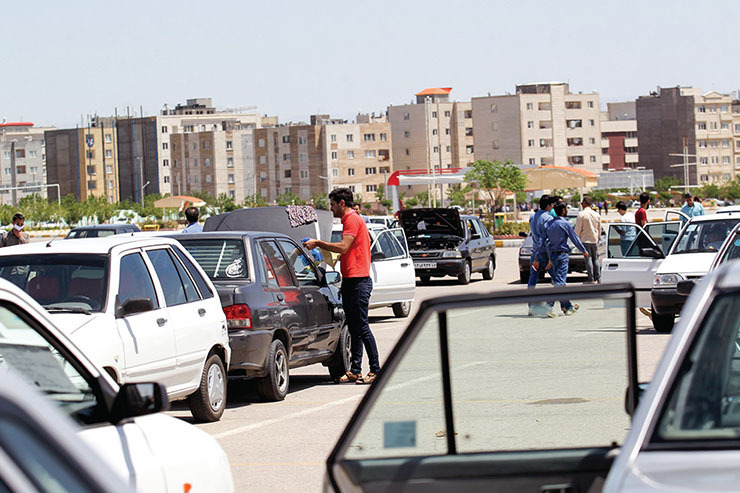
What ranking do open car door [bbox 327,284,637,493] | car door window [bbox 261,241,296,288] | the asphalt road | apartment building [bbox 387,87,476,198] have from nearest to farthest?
open car door [bbox 327,284,637,493] → the asphalt road → car door window [bbox 261,241,296,288] → apartment building [bbox 387,87,476,198]

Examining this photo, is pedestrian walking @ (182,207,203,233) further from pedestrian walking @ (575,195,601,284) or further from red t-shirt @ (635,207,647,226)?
red t-shirt @ (635,207,647,226)

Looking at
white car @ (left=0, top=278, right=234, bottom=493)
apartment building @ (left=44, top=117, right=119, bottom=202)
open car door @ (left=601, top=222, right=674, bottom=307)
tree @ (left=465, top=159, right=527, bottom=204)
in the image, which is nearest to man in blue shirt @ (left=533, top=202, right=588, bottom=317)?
open car door @ (left=601, top=222, right=674, bottom=307)

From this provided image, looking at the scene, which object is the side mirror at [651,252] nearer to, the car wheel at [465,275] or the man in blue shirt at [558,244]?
the man in blue shirt at [558,244]

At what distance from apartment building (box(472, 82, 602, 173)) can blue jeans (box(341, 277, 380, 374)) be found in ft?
497

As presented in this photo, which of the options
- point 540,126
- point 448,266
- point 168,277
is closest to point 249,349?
point 168,277

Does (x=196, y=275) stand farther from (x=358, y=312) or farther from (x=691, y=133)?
(x=691, y=133)

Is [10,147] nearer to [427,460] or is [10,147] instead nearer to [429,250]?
[429,250]

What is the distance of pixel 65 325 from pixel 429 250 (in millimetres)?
20088

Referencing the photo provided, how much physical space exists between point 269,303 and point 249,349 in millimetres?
565

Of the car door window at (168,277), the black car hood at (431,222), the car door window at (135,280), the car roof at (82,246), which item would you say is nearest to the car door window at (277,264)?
the car door window at (168,277)

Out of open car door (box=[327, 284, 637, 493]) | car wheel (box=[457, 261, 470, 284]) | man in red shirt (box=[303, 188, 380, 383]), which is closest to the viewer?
open car door (box=[327, 284, 637, 493])

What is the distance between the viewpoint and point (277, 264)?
38.4 feet

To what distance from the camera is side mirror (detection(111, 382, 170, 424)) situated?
14.5 feet

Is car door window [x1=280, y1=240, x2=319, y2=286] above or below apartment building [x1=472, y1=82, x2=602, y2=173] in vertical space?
below
